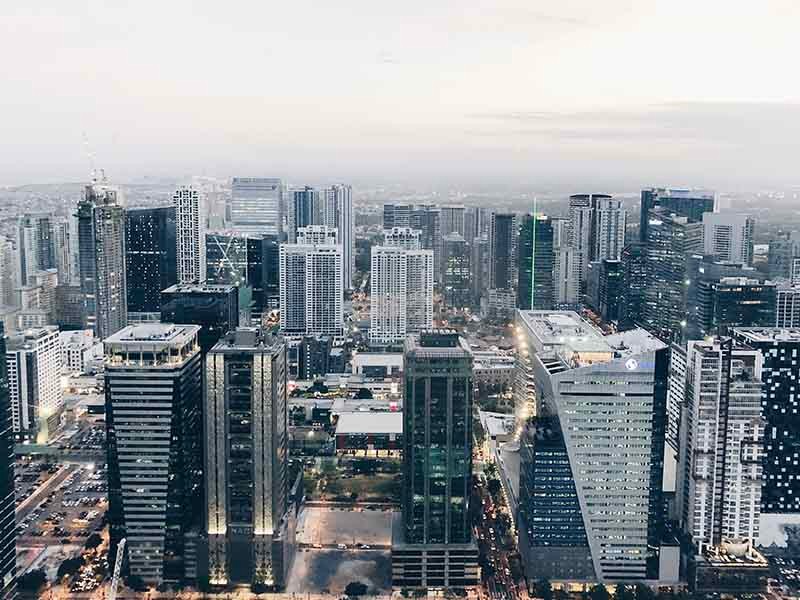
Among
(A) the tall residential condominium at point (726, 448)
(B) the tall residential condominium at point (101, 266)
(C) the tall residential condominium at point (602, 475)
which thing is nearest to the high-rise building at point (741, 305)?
(A) the tall residential condominium at point (726, 448)

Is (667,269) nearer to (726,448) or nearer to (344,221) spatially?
(726,448)

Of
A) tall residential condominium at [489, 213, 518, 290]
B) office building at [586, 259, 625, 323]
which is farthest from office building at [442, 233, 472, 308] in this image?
office building at [586, 259, 625, 323]

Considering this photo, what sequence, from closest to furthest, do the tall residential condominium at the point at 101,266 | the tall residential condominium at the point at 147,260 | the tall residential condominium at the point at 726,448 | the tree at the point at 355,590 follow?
1. the tree at the point at 355,590
2. the tall residential condominium at the point at 726,448
3. the tall residential condominium at the point at 101,266
4. the tall residential condominium at the point at 147,260

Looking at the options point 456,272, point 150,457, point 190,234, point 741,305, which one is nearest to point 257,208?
point 190,234

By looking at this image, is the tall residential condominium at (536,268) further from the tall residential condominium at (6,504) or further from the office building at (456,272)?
the tall residential condominium at (6,504)

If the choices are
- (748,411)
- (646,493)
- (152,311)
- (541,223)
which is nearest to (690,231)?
(541,223)

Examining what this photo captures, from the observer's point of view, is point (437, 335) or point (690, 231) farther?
point (690, 231)

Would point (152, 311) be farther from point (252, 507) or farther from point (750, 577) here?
point (750, 577)

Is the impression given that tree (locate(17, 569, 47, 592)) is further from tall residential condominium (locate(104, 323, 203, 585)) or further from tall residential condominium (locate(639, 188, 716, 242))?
tall residential condominium (locate(639, 188, 716, 242))
